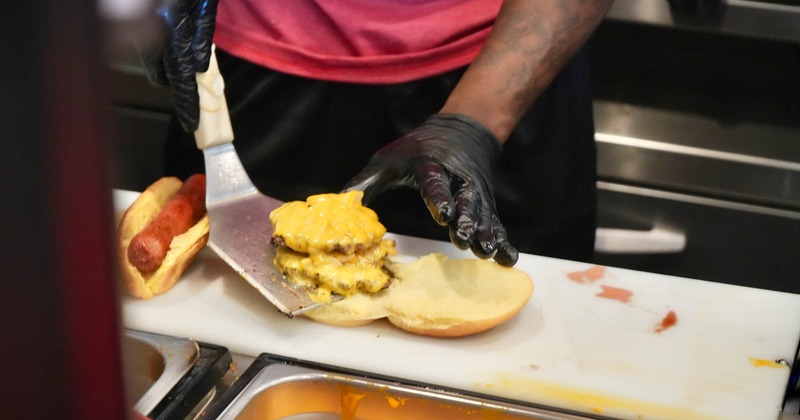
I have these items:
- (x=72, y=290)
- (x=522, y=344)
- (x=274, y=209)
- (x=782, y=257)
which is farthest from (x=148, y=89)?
(x=72, y=290)

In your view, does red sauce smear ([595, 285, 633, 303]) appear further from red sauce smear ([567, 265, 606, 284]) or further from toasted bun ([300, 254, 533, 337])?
toasted bun ([300, 254, 533, 337])

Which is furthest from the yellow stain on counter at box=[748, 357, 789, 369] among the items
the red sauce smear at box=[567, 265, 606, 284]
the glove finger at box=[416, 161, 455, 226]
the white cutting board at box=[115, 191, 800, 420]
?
the glove finger at box=[416, 161, 455, 226]

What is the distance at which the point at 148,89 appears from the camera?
10.1ft

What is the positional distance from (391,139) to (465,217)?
705 mm

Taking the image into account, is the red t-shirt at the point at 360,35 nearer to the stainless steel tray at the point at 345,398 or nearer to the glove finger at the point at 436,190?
the glove finger at the point at 436,190

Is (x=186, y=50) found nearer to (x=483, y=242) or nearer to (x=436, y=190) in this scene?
(x=436, y=190)

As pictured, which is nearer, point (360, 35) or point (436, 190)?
point (436, 190)

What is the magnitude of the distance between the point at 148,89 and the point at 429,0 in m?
1.51

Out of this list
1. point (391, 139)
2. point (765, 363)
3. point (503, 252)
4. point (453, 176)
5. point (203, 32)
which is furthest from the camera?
point (391, 139)

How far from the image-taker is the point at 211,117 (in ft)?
5.37

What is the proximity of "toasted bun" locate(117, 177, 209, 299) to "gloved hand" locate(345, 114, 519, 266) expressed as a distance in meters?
0.30

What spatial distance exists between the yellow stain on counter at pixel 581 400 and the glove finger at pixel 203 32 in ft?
2.77

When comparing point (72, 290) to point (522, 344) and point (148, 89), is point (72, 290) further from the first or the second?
point (148, 89)

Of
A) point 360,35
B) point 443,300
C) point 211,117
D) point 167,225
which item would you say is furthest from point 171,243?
point 360,35
